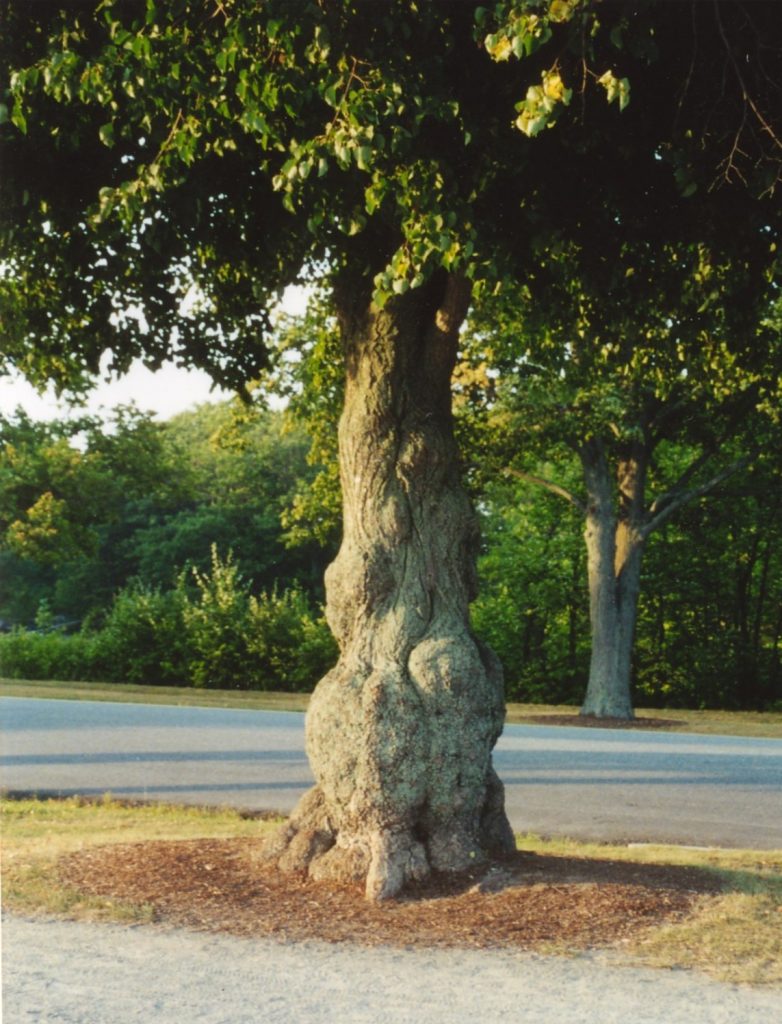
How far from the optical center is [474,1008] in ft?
16.4

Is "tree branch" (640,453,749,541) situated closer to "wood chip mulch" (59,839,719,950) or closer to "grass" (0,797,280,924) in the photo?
"grass" (0,797,280,924)

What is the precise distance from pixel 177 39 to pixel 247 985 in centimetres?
418

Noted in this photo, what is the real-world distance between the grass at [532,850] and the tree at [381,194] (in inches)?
53.2

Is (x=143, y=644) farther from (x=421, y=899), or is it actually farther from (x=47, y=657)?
(x=421, y=899)

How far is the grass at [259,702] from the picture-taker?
20969 millimetres

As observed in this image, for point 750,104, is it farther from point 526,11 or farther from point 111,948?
point 111,948

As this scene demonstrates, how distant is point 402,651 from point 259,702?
16.9m

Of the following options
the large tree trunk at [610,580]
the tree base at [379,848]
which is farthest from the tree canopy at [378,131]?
the large tree trunk at [610,580]

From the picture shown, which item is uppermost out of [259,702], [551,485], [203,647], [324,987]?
[551,485]

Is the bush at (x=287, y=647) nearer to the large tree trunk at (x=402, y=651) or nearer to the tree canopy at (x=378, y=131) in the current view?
the tree canopy at (x=378, y=131)

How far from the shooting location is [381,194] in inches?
242

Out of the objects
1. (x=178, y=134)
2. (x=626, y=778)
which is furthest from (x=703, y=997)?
(x=626, y=778)

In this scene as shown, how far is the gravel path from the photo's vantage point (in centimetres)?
489

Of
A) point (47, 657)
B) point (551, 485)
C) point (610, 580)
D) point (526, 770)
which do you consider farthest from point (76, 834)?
point (47, 657)
